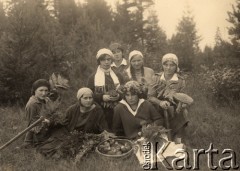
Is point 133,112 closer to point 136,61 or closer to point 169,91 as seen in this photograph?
point 169,91

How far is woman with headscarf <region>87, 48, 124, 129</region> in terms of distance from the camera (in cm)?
662

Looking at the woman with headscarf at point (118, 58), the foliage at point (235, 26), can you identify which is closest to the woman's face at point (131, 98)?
the woman with headscarf at point (118, 58)

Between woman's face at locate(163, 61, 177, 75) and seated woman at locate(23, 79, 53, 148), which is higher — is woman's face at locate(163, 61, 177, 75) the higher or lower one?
the higher one

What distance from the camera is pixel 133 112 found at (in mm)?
6215

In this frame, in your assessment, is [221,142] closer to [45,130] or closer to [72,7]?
[45,130]

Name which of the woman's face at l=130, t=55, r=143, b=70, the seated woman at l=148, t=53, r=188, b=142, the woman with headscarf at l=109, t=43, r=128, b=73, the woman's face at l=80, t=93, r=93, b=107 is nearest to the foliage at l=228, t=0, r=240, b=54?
the woman with headscarf at l=109, t=43, r=128, b=73

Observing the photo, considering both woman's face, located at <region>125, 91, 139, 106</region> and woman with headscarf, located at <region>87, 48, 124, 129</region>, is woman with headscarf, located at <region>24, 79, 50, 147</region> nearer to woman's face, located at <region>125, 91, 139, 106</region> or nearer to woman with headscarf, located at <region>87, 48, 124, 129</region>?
woman with headscarf, located at <region>87, 48, 124, 129</region>

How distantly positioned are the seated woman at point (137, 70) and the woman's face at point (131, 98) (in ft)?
1.82

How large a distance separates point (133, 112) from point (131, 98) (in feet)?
0.80

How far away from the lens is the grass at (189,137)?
5422 mm

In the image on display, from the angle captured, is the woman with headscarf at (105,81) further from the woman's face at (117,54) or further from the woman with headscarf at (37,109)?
Answer: the woman with headscarf at (37,109)

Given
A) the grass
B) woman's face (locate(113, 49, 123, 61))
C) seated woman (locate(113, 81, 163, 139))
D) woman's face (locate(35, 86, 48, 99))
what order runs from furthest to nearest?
woman's face (locate(113, 49, 123, 61)) → woman's face (locate(35, 86, 48, 99)) → seated woman (locate(113, 81, 163, 139)) → the grass

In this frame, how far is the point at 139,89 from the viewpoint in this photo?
6.12 metres

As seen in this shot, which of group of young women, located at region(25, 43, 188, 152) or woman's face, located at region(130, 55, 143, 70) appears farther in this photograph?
woman's face, located at region(130, 55, 143, 70)
